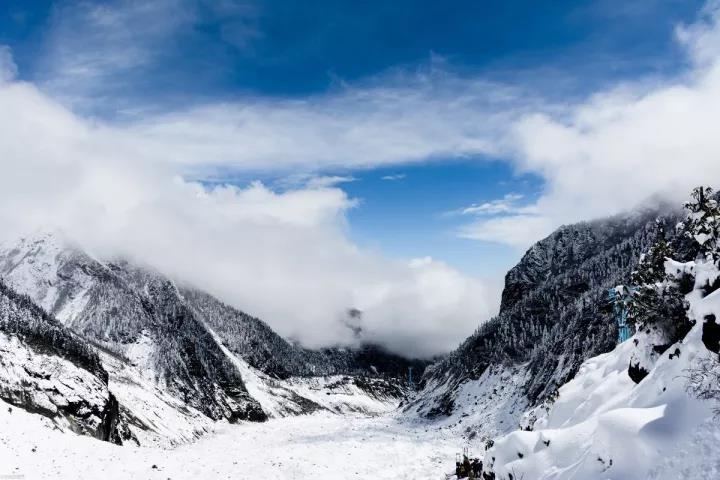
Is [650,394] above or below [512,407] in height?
above

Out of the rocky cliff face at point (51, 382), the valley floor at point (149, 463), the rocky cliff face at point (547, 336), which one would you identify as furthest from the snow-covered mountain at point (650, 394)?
the rocky cliff face at point (547, 336)

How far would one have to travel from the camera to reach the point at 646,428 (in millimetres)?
12781

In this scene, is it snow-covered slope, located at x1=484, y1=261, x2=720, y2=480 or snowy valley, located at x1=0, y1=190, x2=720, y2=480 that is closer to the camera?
snow-covered slope, located at x1=484, y1=261, x2=720, y2=480

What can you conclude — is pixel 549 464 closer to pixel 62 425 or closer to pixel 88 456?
pixel 88 456

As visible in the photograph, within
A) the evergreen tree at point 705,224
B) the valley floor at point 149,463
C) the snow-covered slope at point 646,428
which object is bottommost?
the valley floor at point 149,463

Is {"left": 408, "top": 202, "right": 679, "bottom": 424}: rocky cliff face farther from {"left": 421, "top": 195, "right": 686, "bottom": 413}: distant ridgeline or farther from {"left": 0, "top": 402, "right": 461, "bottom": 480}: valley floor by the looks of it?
{"left": 0, "top": 402, "right": 461, "bottom": 480}: valley floor

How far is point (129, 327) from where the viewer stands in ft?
594

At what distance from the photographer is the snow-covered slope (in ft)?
38.2

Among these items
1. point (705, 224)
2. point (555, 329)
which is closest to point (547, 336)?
point (555, 329)

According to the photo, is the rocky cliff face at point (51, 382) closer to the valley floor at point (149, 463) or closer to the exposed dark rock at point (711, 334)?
the valley floor at point (149, 463)

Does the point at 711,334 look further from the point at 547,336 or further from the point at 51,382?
the point at 547,336

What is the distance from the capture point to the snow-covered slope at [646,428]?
11648mm

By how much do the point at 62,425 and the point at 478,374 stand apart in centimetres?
10252

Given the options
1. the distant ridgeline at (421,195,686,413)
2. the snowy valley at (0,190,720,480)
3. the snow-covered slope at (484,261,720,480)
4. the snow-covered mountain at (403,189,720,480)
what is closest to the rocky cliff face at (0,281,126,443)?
the snowy valley at (0,190,720,480)
